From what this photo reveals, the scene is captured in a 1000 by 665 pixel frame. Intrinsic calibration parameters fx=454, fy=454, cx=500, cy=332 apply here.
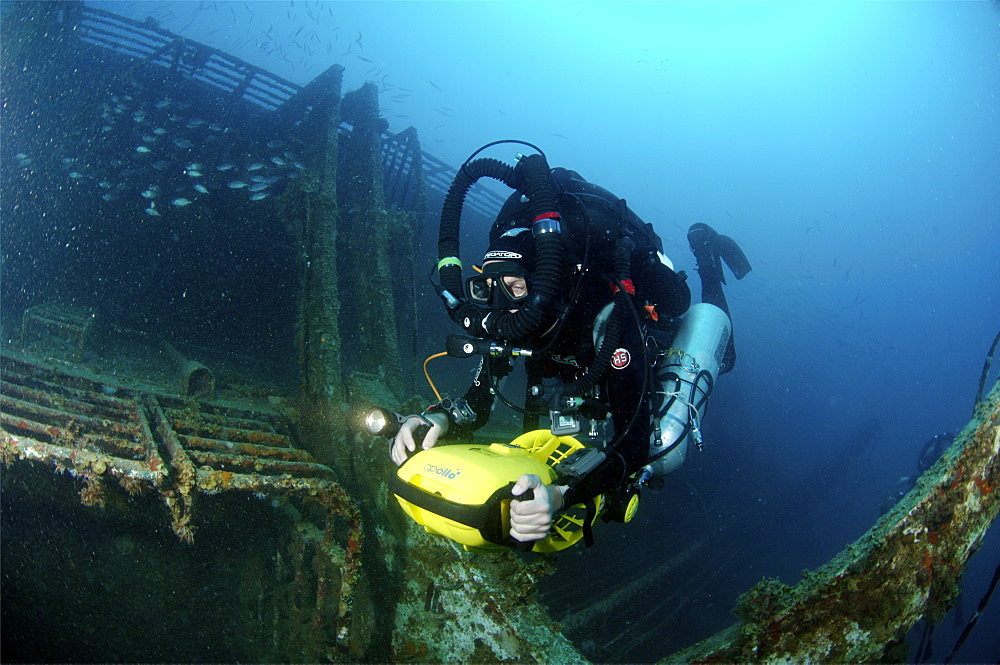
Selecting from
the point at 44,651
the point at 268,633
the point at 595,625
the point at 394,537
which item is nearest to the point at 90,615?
the point at 44,651

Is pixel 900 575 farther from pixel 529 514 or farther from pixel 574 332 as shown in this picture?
pixel 574 332

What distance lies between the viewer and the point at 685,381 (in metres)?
3.90

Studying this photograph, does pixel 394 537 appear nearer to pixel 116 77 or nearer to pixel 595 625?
pixel 595 625

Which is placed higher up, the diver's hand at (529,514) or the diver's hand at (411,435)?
the diver's hand at (529,514)

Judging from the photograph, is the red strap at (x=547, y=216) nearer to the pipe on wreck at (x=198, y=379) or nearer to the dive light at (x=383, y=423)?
the dive light at (x=383, y=423)

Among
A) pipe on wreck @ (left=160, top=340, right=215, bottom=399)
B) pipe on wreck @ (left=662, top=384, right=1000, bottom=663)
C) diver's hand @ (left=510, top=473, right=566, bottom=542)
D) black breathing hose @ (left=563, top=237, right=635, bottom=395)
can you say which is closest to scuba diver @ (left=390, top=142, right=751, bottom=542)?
black breathing hose @ (left=563, top=237, right=635, bottom=395)

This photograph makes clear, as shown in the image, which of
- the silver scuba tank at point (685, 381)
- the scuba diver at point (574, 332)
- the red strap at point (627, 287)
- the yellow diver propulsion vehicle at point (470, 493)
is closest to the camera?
the yellow diver propulsion vehicle at point (470, 493)

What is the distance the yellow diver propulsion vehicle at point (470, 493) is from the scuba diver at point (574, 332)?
10.4 inches

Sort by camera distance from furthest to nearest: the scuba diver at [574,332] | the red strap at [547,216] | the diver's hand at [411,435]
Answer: the red strap at [547,216]
the scuba diver at [574,332]
the diver's hand at [411,435]

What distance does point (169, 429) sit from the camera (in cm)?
357

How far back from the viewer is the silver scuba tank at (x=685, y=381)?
3.64 meters

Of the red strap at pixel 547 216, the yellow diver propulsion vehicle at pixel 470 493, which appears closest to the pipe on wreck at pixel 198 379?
the yellow diver propulsion vehicle at pixel 470 493

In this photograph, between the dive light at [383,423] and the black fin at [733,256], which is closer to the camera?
the dive light at [383,423]

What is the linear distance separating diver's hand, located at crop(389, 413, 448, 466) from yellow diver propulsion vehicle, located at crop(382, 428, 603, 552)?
616 mm
